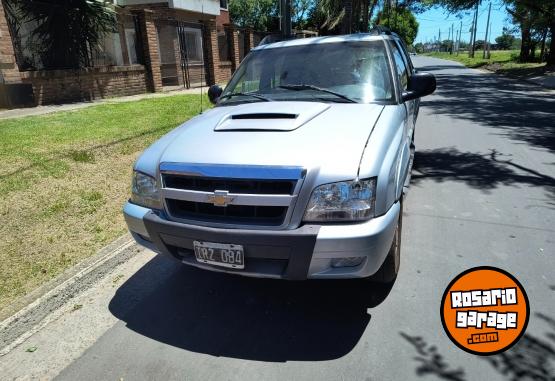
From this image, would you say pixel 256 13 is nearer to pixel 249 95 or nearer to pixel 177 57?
pixel 177 57

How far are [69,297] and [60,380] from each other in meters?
0.94

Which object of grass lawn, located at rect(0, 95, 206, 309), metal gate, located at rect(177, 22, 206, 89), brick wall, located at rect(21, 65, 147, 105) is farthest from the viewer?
metal gate, located at rect(177, 22, 206, 89)

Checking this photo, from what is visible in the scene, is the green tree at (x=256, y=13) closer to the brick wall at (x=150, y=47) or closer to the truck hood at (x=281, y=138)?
the brick wall at (x=150, y=47)

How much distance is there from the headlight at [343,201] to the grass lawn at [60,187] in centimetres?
239

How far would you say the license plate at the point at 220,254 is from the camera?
264 cm

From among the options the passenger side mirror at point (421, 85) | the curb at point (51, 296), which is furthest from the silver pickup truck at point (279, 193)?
the curb at point (51, 296)

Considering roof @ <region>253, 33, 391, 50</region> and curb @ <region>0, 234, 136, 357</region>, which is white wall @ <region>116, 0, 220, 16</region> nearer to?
roof @ <region>253, 33, 391, 50</region>

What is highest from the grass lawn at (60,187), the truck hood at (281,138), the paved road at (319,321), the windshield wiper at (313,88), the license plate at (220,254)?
the windshield wiper at (313,88)

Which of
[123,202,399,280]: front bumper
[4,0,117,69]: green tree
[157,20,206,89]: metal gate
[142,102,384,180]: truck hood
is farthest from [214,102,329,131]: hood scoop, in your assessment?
[157,20,206,89]: metal gate

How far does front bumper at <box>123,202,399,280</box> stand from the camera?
250cm

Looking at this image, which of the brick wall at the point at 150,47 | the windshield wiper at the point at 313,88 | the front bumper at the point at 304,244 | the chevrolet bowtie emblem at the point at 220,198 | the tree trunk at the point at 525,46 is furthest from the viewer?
the tree trunk at the point at 525,46

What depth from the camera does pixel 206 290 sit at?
3451 mm

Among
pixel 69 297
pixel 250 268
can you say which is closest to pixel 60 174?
pixel 69 297

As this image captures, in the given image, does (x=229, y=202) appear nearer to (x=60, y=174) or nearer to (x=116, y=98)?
(x=60, y=174)
